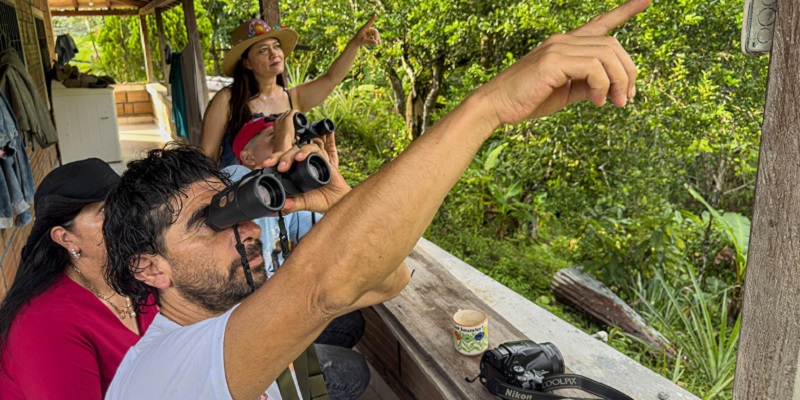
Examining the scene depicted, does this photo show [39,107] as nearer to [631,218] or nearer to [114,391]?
[114,391]

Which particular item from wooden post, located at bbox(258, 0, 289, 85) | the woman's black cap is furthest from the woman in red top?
wooden post, located at bbox(258, 0, 289, 85)

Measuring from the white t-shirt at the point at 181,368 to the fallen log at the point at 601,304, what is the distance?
3.76 meters

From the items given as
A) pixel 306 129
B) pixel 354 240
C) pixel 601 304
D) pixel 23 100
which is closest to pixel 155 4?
pixel 23 100

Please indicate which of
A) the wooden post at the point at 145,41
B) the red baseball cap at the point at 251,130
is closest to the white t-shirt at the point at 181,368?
the red baseball cap at the point at 251,130

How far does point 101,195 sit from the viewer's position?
1.73 meters

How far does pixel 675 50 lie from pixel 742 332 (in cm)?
392

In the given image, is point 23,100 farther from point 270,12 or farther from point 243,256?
point 243,256

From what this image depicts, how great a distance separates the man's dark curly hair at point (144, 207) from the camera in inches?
48.6

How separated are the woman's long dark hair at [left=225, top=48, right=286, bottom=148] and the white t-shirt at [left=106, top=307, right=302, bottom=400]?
205 cm

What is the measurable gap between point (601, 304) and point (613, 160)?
43.0 inches

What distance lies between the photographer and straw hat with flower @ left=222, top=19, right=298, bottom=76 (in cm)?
317

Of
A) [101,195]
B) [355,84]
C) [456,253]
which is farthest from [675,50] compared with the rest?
[355,84]

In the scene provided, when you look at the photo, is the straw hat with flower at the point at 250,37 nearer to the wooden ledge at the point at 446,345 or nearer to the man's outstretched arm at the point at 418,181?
the wooden ledge at the point at 446,345

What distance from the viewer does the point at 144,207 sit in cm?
124
